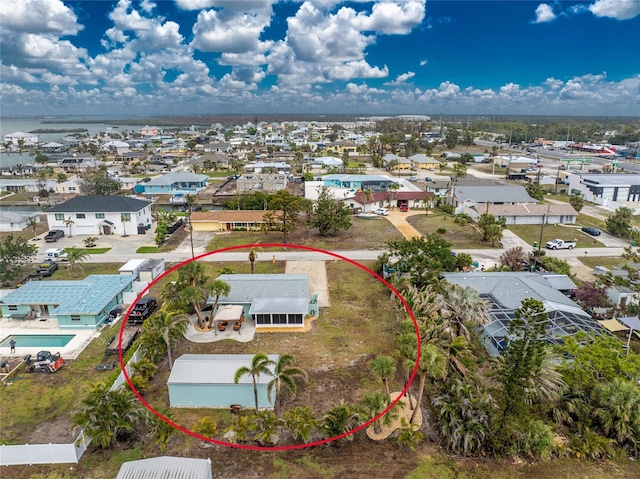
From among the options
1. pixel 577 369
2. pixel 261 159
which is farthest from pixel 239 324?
pixel 261 159

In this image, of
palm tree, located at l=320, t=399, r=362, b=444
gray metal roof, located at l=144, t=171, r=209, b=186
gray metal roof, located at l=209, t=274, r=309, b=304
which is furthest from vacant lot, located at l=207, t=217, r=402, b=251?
gray metal roof, located at l=144, t=171, r=209, b=186

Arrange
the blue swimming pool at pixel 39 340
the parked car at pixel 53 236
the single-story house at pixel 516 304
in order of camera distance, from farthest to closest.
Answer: the parked car at pixel 53 236
the blue swimming pool at pixel 39 340
the single-story house at pixel 516 304

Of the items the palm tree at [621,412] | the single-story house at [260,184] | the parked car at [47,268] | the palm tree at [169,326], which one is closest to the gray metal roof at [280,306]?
the palm tree at [169,326]

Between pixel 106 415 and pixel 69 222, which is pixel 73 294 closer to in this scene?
pixel 106 415

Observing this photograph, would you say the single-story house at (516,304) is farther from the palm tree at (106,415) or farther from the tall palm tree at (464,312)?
the palm tree at (106,415)

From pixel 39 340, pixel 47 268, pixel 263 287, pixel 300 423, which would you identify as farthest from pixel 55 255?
pixel 300 423

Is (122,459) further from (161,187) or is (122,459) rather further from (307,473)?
(161,187)

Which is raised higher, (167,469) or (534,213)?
(534,213)
